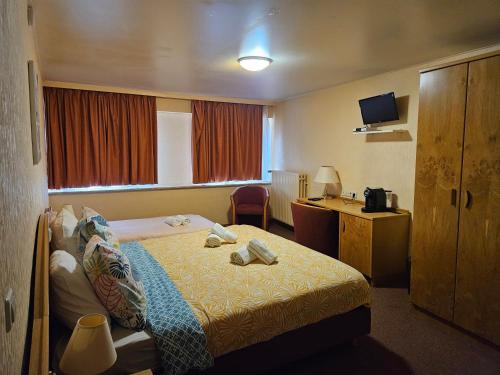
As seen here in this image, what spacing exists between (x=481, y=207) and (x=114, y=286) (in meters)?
2.51

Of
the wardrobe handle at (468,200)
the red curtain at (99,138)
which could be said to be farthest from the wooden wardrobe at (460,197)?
the red curtain at (99,138)

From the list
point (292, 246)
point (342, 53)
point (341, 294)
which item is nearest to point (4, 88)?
point (341, 294)

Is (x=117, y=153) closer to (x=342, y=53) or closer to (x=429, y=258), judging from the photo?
(x=342, y=53)

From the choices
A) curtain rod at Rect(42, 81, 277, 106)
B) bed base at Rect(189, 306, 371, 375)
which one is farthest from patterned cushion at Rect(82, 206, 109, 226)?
curtain rod at Rect(42, 81, 277, 106)

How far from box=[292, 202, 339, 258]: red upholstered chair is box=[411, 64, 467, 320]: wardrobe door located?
1.08 metres

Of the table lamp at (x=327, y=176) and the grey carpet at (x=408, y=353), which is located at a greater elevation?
the table lamp at (x=327, y=176)

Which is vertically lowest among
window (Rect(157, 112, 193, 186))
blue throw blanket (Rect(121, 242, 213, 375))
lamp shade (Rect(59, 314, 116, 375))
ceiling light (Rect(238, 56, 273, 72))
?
blue throw blanket (Rect(121, 242, 213, 375))

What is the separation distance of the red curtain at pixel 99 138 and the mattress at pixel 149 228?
960 millimetres

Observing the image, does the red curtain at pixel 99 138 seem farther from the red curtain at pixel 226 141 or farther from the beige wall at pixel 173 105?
the red curtain at pixel 226 141

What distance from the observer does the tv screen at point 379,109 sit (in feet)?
11.8

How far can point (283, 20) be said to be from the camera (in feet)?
7.44

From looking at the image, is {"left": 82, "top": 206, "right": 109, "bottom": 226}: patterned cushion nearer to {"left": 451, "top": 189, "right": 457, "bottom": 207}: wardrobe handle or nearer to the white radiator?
{"left": 451, "top": 189, "right": 457, "bottom": 207}: wardrobe handle

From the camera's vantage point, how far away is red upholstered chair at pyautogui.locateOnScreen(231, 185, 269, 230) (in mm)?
5359

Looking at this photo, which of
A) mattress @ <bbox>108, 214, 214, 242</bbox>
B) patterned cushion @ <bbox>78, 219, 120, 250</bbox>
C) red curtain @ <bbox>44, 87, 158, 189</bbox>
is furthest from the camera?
red curtain @ <bbox>44, 87, 158, 189</bbox>
